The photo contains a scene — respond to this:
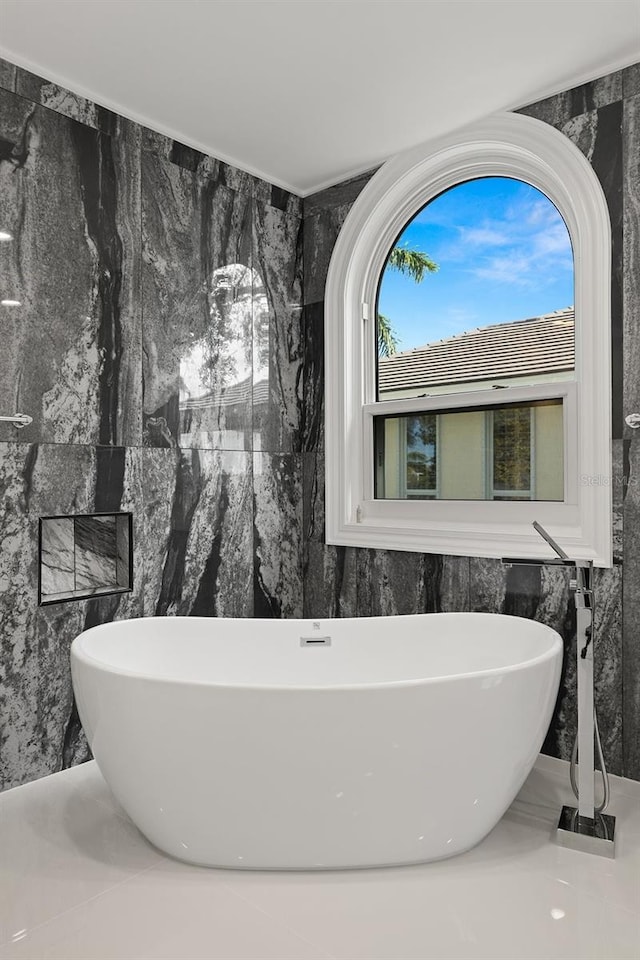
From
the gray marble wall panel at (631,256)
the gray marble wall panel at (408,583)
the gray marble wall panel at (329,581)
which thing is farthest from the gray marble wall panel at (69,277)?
the gray marble wall panel at (631,256)

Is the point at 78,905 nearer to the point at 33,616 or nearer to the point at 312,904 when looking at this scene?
the point at 312,904

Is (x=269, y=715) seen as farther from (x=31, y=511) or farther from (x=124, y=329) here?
(x=124, y=329)

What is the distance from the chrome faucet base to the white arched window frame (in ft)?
2.75

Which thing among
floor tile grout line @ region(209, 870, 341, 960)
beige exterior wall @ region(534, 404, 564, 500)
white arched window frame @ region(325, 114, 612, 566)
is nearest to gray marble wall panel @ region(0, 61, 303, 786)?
white arched window frame @ region(325, 114, 612, 566)

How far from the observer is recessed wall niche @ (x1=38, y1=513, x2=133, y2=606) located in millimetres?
2576

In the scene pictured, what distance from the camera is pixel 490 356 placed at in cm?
285

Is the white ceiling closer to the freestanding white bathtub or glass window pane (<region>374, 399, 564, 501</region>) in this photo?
glass window pane (<region>374, 399, 564, 501</region>)

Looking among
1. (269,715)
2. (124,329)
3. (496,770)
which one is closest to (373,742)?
(269,715)

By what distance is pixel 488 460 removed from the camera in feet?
9.25

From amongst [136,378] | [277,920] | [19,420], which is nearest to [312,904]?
[277,920]

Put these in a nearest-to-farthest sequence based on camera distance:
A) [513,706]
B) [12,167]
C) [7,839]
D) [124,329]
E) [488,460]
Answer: [513,706], [7,839], [12,167], [124,329], [488,460]

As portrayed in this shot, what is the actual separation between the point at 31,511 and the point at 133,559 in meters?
0.47

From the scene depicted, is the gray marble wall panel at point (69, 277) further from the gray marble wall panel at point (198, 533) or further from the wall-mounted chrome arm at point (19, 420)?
the gray marble wall panel at point (198, 533)

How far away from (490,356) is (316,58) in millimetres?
1314
